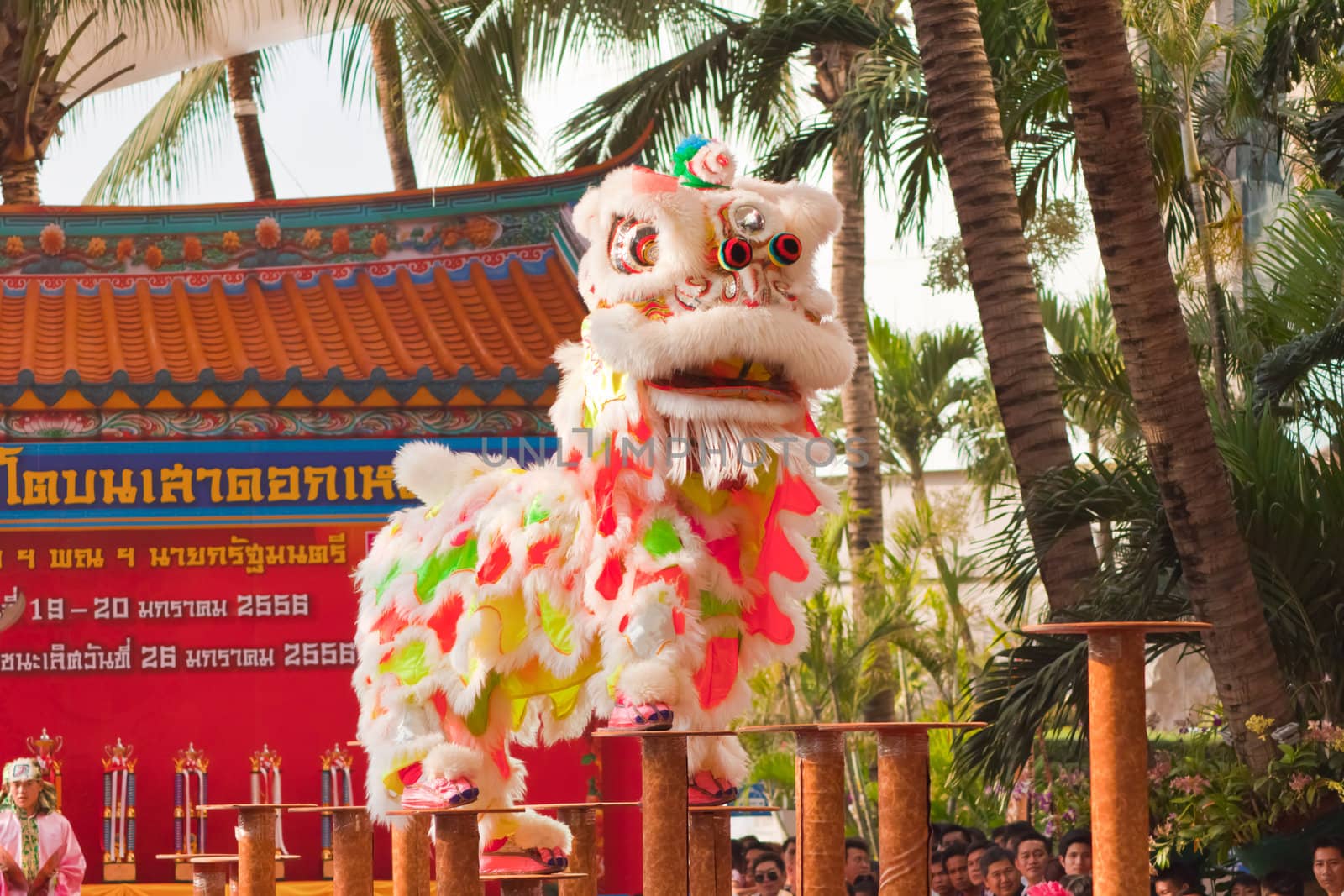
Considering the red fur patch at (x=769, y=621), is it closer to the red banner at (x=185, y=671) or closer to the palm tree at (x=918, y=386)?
the red banner at (x=185, y=671)

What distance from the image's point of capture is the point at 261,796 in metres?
8.30

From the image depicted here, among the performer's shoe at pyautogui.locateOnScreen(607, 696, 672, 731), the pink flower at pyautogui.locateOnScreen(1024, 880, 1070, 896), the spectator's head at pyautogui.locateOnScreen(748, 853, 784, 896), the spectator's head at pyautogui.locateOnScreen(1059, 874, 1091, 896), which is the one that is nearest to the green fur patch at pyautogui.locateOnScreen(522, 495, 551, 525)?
the performer's shoe at pyautogui.locateOnScreen(607, 696, 672, 731)

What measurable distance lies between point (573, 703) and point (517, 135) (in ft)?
23.0

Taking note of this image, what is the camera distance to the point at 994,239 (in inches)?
251

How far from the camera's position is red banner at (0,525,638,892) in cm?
839

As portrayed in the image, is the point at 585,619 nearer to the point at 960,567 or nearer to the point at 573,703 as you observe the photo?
the point at 573,703

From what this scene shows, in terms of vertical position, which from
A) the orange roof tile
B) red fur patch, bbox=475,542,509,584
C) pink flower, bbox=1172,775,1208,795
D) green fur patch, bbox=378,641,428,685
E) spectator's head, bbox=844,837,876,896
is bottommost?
spectator's head, bbox=844,837,876,896

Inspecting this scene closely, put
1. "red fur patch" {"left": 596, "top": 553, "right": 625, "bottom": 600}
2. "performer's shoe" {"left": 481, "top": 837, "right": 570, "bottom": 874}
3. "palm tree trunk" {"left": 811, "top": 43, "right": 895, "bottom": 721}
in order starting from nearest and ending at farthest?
1. "red fur patch" {"left": 596, "top": 553, "right": 625, "bottom": 600}
2. "performer's shoe" {"left": 481, "top": 837, "right": 570, "bottom": 874}
3. "palm tree trunk" {"left": 811, "top": 43, "right": 895, "bottom": 721}

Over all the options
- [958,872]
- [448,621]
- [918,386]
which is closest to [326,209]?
[958,872]

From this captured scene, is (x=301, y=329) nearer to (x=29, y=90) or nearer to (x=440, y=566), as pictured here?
(x=29, y=90)

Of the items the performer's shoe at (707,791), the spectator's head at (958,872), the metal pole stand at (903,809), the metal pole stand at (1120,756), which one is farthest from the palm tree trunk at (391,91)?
the metal pole stand at (1120,756)

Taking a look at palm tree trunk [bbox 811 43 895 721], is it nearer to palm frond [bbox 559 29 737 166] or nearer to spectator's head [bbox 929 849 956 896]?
palm frond [bbox 559 29 737 166]

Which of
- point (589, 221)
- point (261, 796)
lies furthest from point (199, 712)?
point (589, 221)

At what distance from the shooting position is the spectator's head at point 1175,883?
17.3ft
